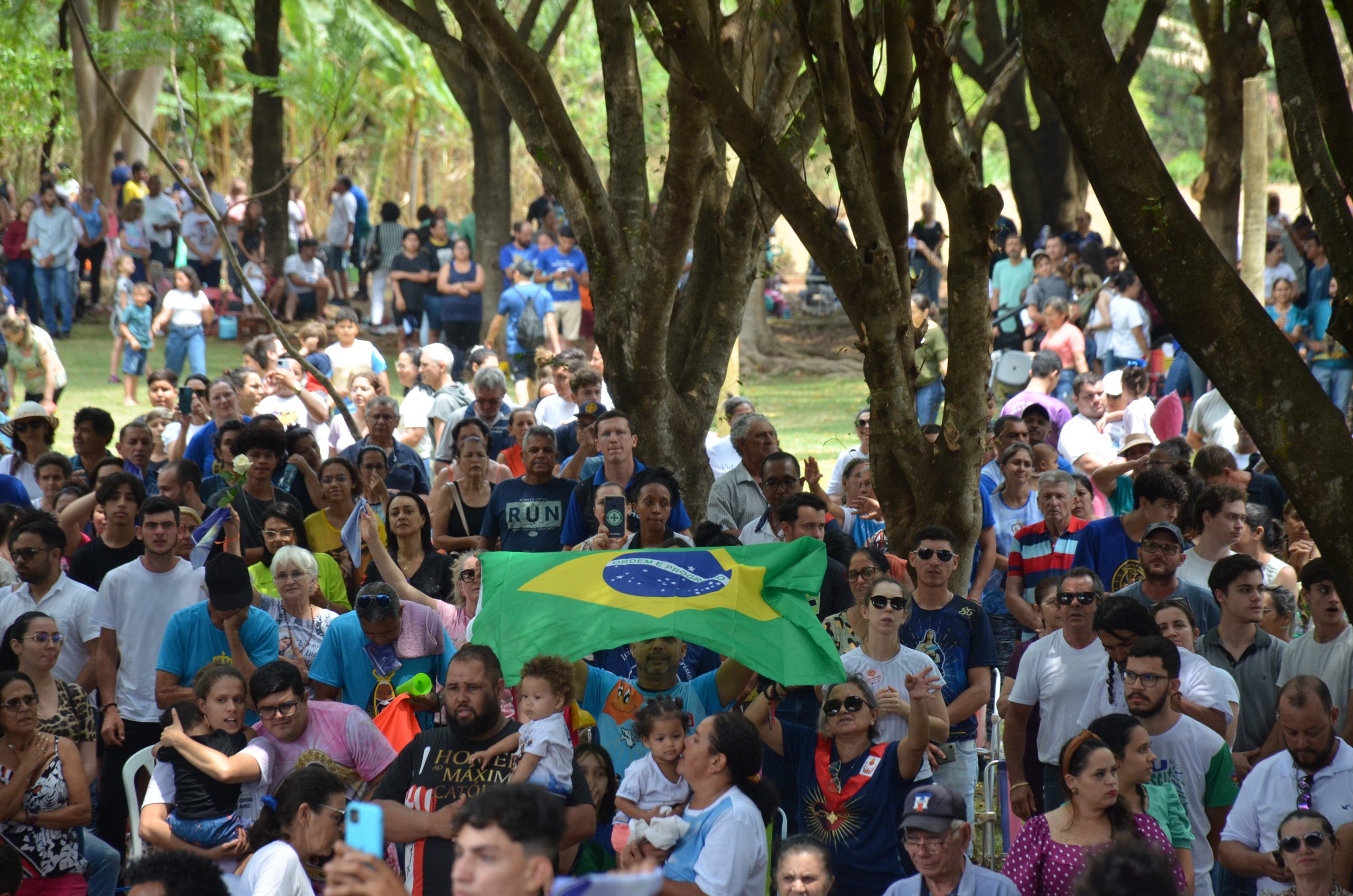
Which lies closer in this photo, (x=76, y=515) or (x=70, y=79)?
(x=76, y=515)

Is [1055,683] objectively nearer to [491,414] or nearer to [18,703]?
[18,703]

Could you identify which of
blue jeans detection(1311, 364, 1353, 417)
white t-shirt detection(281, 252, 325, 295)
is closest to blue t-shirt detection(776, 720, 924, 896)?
blue jeans detection(1311, 364, 1353, 417)

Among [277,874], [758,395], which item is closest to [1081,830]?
[277,874]

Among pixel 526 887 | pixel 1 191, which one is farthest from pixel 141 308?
pixel 526 887

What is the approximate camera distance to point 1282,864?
589cm

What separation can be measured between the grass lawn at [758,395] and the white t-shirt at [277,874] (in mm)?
10557

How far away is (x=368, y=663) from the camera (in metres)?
7.43

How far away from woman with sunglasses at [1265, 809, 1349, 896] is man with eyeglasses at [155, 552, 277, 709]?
4604 millimetres

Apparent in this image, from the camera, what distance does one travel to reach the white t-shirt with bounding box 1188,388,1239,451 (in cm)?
1145

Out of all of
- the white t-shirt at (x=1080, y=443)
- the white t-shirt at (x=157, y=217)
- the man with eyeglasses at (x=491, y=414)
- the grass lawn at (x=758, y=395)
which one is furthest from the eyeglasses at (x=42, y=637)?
the white t-shirt at (x=157, y=217)

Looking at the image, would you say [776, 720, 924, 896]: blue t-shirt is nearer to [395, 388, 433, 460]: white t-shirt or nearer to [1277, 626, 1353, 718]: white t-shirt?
[1277, 626, 1353, 718]: white t-shirt

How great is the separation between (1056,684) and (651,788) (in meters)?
2.08

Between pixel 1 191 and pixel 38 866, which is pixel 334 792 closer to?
pixel 38 866

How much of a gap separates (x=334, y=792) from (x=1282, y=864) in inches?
143
